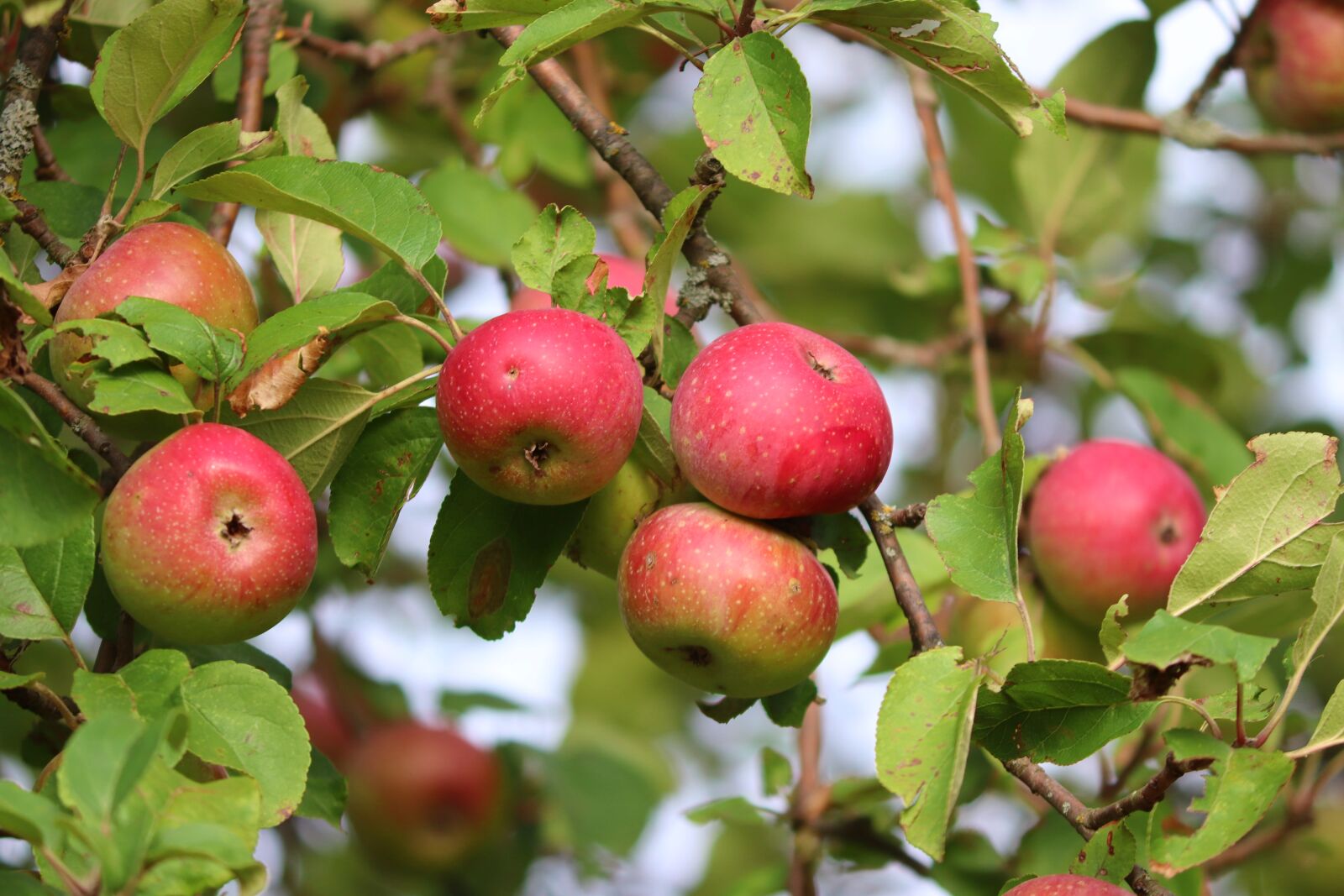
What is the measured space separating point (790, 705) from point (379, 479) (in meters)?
0.52

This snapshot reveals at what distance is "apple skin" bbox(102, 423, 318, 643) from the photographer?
1.10 m

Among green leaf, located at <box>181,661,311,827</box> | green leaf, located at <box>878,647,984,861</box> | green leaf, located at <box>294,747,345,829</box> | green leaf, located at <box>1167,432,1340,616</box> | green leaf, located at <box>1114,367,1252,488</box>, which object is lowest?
green leaf, located at <box>1114,367,1252,488</box>

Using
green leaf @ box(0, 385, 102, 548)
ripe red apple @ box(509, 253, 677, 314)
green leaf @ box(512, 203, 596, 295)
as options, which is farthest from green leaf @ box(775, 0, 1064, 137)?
green leaf @ box(0, 385, 102, 548)

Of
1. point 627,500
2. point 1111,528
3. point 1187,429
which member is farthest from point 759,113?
point 1187,429

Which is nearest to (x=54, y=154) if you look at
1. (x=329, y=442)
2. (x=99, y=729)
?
(x=329, y=442)

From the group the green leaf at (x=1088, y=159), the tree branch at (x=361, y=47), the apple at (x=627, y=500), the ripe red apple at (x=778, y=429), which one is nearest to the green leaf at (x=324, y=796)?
the apple at (x=627, y=500)

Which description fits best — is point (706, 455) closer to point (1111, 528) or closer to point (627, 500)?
point (627, 500)

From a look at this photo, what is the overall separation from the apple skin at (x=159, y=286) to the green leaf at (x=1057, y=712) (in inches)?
31.3

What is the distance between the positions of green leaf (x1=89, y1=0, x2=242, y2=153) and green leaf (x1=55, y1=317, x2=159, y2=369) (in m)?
0.29

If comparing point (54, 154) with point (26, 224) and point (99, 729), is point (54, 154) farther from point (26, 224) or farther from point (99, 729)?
point (99, 729)

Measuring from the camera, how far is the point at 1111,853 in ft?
3.64

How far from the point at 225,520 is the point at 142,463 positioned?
90 millimetres

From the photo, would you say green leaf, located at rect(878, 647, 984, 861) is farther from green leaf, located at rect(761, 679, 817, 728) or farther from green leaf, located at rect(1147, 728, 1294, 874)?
green leaf, located at rect(761, 679, 817, 728)

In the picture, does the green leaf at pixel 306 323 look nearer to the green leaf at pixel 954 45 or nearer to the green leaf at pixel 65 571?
the green leaf at pixel 65 571
